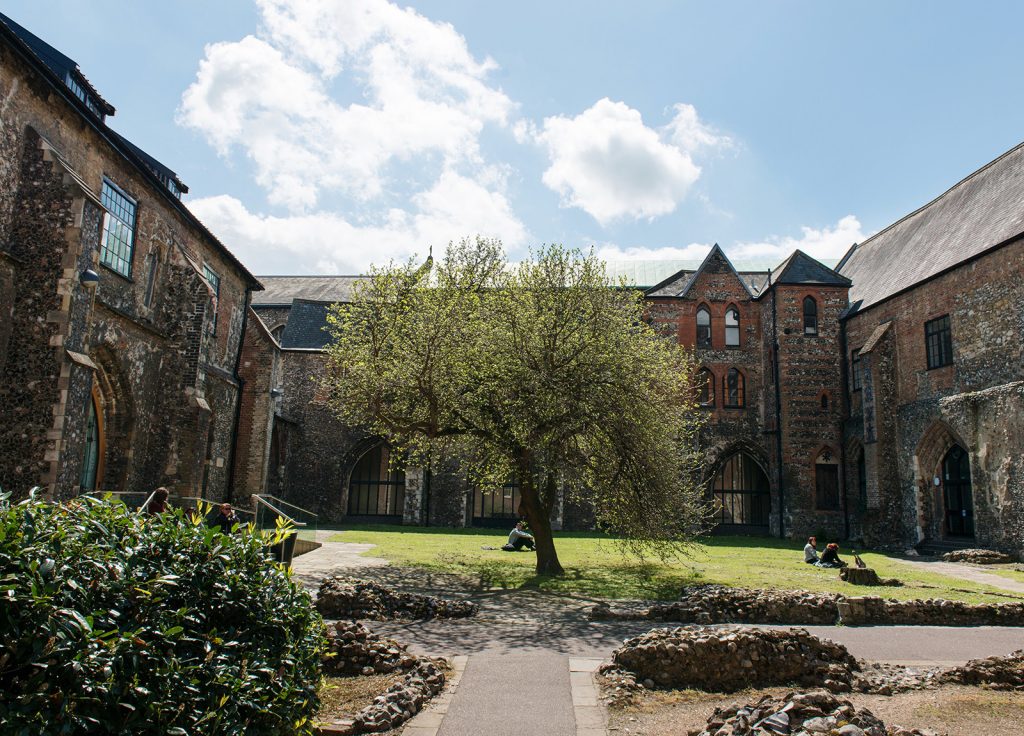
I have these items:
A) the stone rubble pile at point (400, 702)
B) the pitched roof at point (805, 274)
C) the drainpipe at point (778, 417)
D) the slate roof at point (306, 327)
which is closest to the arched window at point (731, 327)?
the drainpipe at point (778, 417)

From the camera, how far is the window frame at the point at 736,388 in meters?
32.7

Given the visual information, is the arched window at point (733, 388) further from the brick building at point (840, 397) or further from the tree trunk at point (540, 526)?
the tree trunk at point (540, 526)

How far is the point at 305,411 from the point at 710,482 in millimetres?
19328

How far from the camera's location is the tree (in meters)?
14.9

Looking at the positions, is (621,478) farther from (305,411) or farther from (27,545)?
(305,411)

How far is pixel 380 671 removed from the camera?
7836 millimetres

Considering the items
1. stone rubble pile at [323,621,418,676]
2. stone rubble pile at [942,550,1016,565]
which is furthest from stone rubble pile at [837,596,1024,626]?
stone rubble pile at [942,550,1016,565]

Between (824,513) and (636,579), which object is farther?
(824,513)

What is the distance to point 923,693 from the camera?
7496 mm

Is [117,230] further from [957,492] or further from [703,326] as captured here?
[957,492]

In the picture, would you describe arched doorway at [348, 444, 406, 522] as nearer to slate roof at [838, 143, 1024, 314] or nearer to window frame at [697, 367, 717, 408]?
window frame at [697, 367, 717, 408]

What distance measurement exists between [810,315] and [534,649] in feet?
89.1

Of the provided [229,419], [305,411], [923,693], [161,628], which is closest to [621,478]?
[923,693]

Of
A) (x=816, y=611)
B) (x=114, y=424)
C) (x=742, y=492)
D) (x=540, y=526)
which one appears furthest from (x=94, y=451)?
(x=742, y=492)
